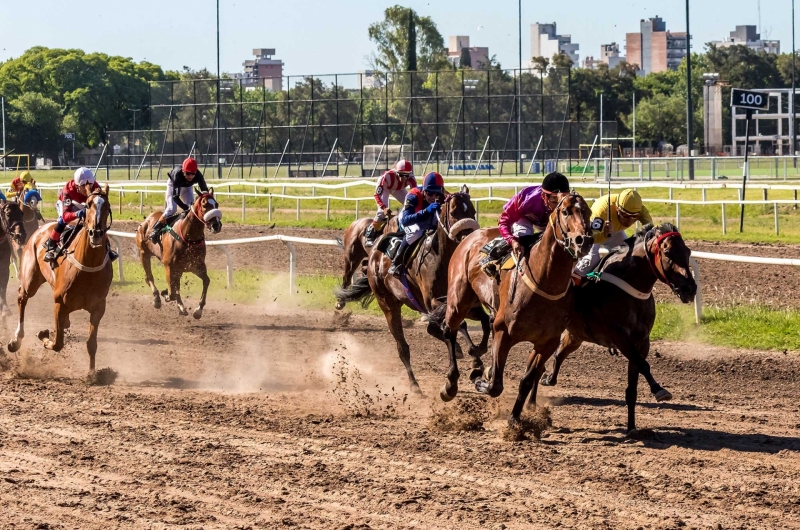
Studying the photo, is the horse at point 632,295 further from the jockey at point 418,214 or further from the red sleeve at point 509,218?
the jockey at point 418,214

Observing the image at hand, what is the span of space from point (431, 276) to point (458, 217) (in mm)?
580

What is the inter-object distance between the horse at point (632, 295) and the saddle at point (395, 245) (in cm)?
221

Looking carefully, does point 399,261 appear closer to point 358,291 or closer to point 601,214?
point 358,291

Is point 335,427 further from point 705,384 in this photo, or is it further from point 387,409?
point 705,384

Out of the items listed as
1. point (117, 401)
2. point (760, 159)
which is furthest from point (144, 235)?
point (760, 159)

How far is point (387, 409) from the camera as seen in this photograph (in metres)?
8.74

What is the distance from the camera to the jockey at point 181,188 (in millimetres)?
14593

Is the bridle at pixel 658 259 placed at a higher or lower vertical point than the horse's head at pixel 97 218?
lower

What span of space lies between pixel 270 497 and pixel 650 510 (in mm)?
2042

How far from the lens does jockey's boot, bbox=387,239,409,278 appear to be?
10091 mm

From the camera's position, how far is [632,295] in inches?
310

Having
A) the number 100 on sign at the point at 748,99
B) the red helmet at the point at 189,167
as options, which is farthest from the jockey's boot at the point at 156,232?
the number 100 on sign at the point at 748,99

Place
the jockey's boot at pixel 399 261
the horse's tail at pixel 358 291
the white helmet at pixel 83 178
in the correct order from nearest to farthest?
1. the jockey's boot at pixel 399 261
2. the white helmet at pixel 83 178
3. the horse's tail at pixel 358 291

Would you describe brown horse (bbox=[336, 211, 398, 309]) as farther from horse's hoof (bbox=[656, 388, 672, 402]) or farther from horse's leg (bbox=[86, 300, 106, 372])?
horse's hoof (bbox=[656, 388, 672, 402])
